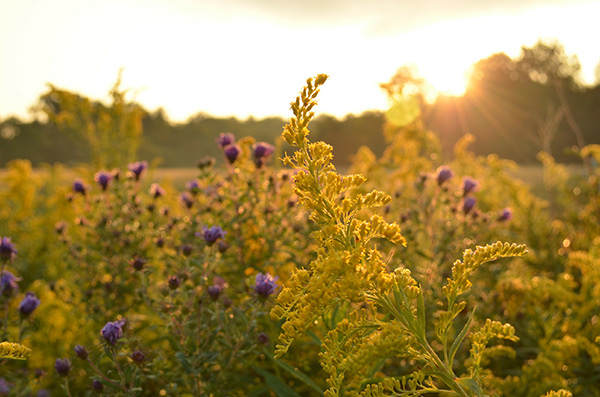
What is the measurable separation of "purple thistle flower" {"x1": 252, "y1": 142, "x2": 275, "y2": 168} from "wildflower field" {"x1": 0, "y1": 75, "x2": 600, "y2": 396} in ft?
0.08

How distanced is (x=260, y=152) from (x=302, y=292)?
196 centimetres

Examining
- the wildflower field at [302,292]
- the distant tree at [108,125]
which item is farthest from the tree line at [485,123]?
the wildflower field at [302,292]

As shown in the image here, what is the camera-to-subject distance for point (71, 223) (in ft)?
18.8

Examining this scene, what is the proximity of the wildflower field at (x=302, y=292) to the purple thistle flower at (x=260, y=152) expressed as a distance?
2cm

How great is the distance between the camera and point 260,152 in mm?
3207

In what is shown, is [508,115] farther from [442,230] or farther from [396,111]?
[442,230]

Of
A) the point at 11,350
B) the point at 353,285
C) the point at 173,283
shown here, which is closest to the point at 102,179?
the point at 173,283

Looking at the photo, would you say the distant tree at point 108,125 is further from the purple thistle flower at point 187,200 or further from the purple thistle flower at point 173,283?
the purple thistle flower at point 173,283

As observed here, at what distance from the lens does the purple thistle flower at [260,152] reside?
321cm

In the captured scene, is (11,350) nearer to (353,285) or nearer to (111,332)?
(111,332)

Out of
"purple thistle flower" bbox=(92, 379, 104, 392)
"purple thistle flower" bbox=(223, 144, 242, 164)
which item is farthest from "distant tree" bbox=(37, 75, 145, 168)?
"purple thistle flower" bbox=(92, 379, 104, 392)

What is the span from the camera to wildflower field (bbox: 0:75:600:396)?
52.6 inches

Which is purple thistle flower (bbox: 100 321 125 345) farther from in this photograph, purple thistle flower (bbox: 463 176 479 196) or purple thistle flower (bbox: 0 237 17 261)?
purple thistle flower (bbox: 463 176 479 196)

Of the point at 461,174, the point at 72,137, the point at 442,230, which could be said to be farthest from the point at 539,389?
the point at 72,137
